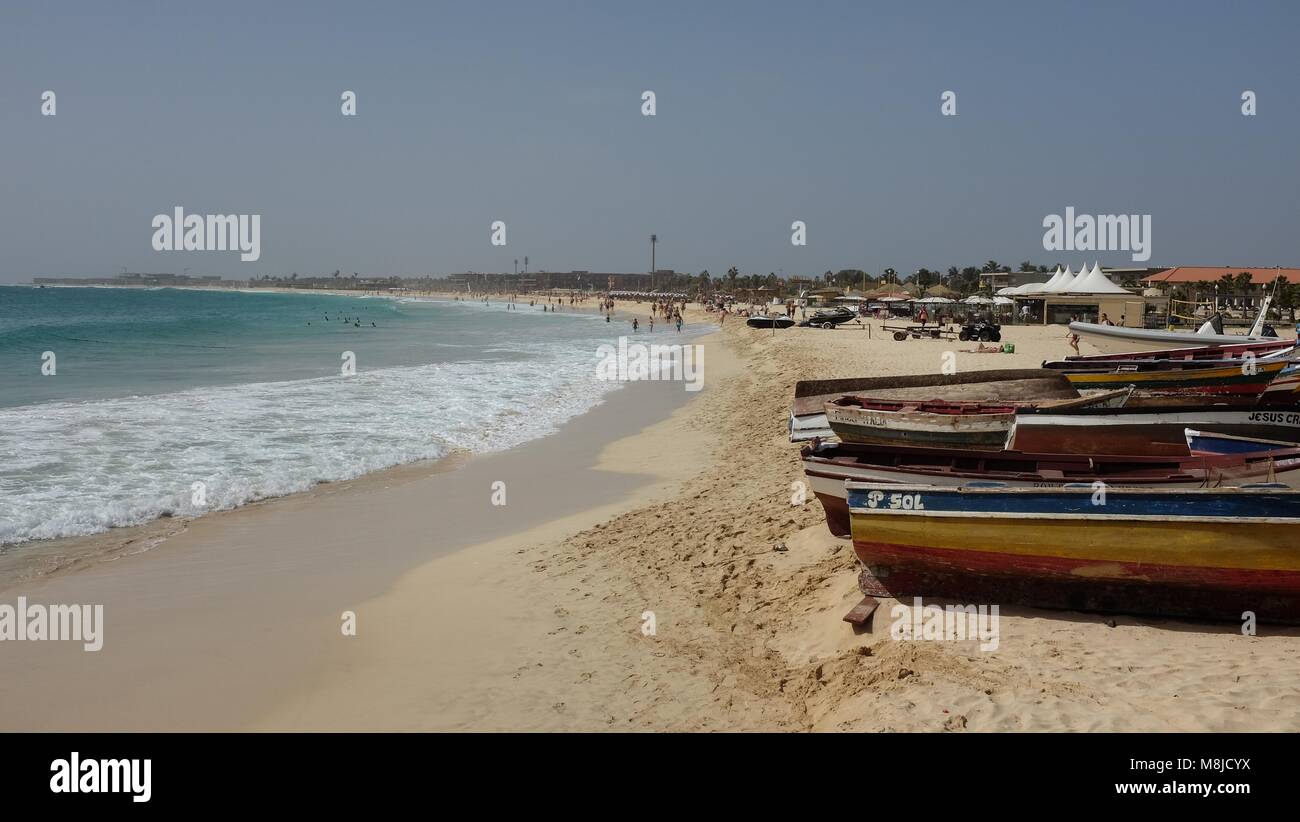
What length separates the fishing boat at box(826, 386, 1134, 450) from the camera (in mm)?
9578

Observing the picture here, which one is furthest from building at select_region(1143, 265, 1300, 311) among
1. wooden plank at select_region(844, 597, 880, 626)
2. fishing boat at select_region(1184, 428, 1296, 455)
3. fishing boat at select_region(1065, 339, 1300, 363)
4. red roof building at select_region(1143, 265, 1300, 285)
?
wooden plank at select_region(844, 597, 880, 626)

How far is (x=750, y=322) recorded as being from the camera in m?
49.5

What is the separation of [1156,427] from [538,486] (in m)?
8.17

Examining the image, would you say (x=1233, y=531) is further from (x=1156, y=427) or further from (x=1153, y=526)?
(x=1156, y=427)

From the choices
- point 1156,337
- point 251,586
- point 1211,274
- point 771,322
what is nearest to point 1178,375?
point 1156,337

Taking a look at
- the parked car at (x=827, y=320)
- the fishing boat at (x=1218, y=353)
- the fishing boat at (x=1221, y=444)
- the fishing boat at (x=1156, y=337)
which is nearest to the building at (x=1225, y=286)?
the parked car at (x=827, y=320)

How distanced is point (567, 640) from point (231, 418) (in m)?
13.9

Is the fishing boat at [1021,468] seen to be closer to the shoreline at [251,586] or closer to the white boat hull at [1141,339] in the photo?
the shoreline at [251,586]

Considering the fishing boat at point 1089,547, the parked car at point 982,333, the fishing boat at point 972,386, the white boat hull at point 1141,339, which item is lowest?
the fishing boat at point 1089,547

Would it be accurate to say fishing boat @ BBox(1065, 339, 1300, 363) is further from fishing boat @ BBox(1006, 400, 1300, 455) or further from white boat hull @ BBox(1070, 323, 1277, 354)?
fishing boat @ BBox(1006, 400, 1300, 455)

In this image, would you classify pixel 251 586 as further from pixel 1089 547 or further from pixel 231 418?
pixel 231 418

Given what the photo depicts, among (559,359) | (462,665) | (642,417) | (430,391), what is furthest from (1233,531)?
(559,359)

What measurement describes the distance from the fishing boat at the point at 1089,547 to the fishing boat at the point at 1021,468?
2.58 ft

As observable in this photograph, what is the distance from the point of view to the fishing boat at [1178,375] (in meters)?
13.2
